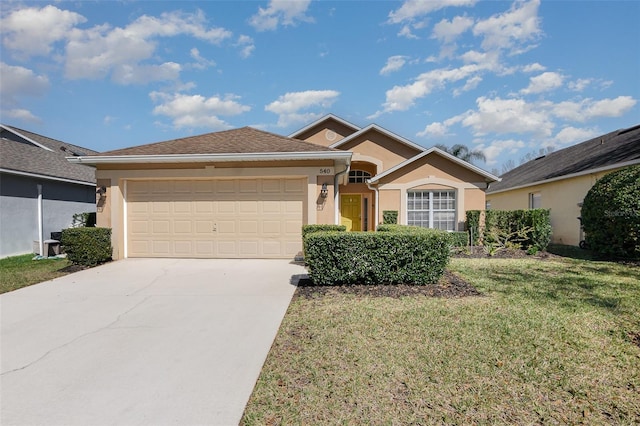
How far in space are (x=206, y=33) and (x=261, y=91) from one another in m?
3.80

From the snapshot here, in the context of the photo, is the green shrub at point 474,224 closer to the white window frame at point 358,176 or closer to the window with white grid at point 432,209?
the window with white grid at point 432,209

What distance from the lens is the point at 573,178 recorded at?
43.2 ft

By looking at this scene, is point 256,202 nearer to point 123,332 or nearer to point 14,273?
point 123,332

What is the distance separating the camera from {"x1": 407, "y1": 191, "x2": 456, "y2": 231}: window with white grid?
527 inches

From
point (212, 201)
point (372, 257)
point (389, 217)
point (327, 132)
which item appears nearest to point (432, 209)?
point (389, 217)

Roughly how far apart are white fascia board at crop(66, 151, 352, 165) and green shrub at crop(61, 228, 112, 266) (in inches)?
83.5

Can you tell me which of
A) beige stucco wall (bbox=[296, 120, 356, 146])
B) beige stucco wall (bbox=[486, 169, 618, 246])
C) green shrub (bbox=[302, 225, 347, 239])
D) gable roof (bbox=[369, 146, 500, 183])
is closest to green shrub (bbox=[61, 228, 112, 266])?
green shrub (bbox=[302, 225, 347, 239])

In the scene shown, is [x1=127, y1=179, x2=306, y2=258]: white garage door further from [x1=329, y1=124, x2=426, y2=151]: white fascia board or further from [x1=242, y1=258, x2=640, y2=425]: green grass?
[x1=329, y1=124, x2=426, y2=151]: white fascia board

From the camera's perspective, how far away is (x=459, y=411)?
2451 mm

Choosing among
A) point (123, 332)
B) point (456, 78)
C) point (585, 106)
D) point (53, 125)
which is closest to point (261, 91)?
point (456, 78)

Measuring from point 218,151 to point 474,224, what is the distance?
1029 cm

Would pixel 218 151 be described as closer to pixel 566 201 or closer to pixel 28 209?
pixel 28 209

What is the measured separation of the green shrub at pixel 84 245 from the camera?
843 centimetres

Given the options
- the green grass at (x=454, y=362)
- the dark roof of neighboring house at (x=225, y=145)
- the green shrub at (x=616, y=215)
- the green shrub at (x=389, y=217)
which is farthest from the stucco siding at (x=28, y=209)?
the green shrub at (x=616, y=215)
